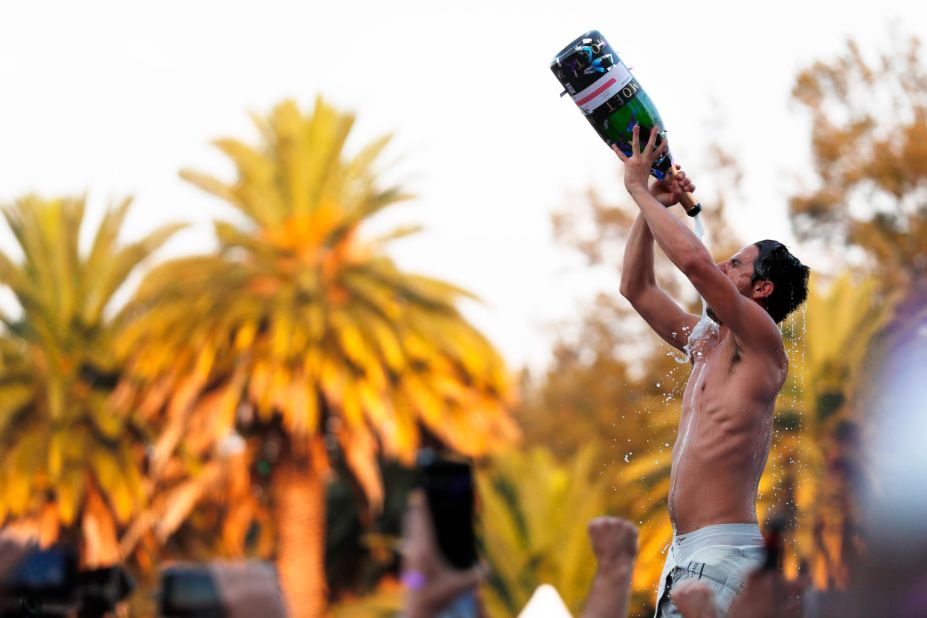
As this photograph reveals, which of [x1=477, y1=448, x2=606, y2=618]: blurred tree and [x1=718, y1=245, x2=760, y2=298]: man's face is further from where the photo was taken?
[x1=477, y1=448, x2=606, y2=618]: blurred tree

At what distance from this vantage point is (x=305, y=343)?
1948cm

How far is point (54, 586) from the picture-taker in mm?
4516

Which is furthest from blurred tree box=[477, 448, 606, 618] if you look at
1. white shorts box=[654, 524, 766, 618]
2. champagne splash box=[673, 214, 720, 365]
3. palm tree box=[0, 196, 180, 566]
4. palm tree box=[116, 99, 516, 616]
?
white shorts box=[654, 524, 766, 618]

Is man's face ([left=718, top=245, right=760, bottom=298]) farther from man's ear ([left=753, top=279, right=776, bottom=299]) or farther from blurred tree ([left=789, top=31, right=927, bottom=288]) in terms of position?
blurred tree ([left=789, top=31, right=927, bottom=288])

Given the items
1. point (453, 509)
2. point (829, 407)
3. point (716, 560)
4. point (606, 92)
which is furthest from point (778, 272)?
point (829, 407)

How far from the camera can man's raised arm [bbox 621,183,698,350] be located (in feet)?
14.9

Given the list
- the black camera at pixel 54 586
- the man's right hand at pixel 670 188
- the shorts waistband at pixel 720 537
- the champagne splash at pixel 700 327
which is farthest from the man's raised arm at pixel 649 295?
the black camera at pixel 54 586

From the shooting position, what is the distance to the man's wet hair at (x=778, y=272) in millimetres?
4207

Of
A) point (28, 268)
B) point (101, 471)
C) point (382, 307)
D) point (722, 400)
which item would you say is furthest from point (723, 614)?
point (28, 268)

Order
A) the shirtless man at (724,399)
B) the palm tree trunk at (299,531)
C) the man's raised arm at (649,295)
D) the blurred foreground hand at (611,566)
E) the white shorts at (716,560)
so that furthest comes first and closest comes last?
1. the palm tree trunk at (299,531)
2. the man's raised arm at (649,295)
3. the shirtless man at (724,399)
4. the white shorts at (716,560)
5. the blurred foreground hand at (611,566)

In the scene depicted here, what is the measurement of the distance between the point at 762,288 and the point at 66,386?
17571 mm

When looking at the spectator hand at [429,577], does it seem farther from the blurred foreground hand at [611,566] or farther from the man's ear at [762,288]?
the man's ear at [762,288]

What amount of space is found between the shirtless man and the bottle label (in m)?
0.17

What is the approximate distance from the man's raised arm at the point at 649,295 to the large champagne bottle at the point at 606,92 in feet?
1.23
